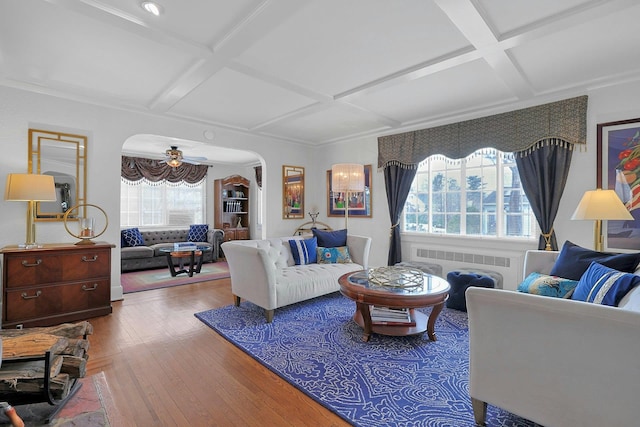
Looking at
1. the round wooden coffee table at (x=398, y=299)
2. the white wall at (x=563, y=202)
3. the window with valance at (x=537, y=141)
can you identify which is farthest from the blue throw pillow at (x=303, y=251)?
the window with valance at (x=537, y=141)

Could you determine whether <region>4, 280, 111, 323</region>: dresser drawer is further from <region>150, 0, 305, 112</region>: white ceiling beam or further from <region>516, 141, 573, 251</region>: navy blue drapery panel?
<region>516, 141, 573, 251</region>: navy blue drapery panel

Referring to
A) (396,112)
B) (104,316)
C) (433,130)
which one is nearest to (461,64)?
(396,112)

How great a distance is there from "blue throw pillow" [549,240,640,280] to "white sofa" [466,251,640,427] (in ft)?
2.55

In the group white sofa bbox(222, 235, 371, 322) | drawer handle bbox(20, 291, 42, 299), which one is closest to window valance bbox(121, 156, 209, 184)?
drawer handle bbox(20, 291, 42, 299)

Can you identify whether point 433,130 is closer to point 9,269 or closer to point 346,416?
point 346,416

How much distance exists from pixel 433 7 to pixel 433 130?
2767 millimetres

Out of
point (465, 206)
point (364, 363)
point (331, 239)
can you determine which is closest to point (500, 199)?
point (465, 206)

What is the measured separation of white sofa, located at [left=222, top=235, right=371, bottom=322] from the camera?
3.19 m

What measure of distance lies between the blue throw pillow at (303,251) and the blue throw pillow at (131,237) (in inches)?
166

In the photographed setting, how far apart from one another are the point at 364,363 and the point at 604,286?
1602 mm

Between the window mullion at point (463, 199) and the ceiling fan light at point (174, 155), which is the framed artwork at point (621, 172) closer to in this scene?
the window mullion at point (463, 199)

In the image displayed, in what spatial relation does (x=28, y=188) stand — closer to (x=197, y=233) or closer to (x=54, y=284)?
(x=54, y=284)

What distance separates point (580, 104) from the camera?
3.42 metres

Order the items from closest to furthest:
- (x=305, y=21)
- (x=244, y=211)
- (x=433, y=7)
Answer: (x=433, y=7) → (x=305, y=21) → (x=244, y=211)
